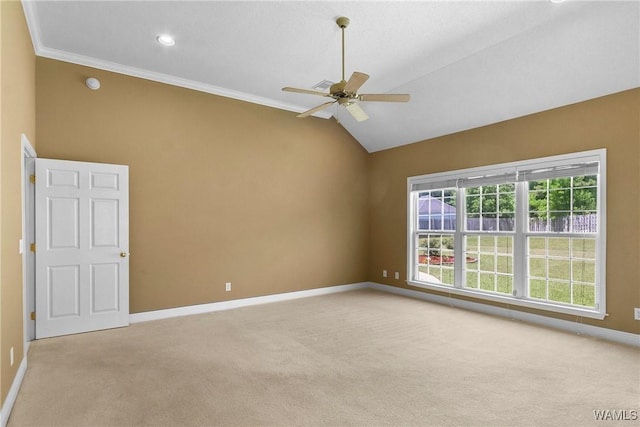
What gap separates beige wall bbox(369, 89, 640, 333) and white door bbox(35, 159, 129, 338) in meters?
4.53

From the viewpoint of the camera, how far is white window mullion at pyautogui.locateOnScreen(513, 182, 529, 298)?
4.71 metres

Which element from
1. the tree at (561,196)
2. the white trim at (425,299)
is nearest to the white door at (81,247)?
the white trim at (425,299)

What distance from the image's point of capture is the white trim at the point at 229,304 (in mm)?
4578

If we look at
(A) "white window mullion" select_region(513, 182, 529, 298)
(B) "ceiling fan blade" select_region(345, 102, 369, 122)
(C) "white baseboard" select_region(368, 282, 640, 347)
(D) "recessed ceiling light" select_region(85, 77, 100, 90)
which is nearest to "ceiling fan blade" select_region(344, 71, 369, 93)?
(B) "ceiling fan blade" select_region(345, 102, 369, 122)

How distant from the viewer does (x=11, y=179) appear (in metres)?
2.57

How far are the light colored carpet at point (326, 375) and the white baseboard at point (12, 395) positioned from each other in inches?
2.0

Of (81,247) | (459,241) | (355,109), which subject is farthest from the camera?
(459,241)

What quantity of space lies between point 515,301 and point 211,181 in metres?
4.40

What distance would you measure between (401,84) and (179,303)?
4225 mm

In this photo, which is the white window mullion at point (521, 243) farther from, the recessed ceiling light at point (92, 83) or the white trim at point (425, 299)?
the recessed ceiling light at point (92, 83)

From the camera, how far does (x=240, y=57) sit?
13.6ft

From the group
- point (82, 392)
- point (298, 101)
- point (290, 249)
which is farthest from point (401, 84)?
point (82, 392)

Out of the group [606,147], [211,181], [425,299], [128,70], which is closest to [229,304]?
[211,181]

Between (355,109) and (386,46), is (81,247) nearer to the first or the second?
(355,109)
